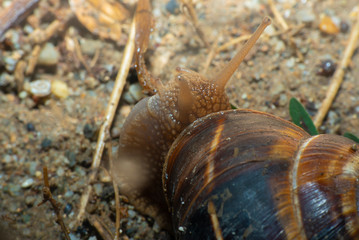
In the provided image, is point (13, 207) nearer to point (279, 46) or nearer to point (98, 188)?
point (98, 188)

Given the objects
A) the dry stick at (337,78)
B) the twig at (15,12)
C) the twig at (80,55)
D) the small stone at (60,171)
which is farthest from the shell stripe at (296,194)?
the twig at (15,12)

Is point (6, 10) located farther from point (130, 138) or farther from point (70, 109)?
point (130, 138)

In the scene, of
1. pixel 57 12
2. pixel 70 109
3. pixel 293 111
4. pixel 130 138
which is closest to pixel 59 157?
pixel 70 109

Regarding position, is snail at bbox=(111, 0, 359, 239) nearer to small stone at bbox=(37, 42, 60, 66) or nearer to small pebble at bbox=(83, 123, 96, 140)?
small pebble at bbox=(83, 123, 96, 140)

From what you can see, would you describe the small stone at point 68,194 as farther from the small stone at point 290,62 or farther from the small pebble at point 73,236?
the small stone at point 290,62

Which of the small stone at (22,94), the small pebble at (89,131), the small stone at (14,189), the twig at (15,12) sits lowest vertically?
the small stone at (14,189)
